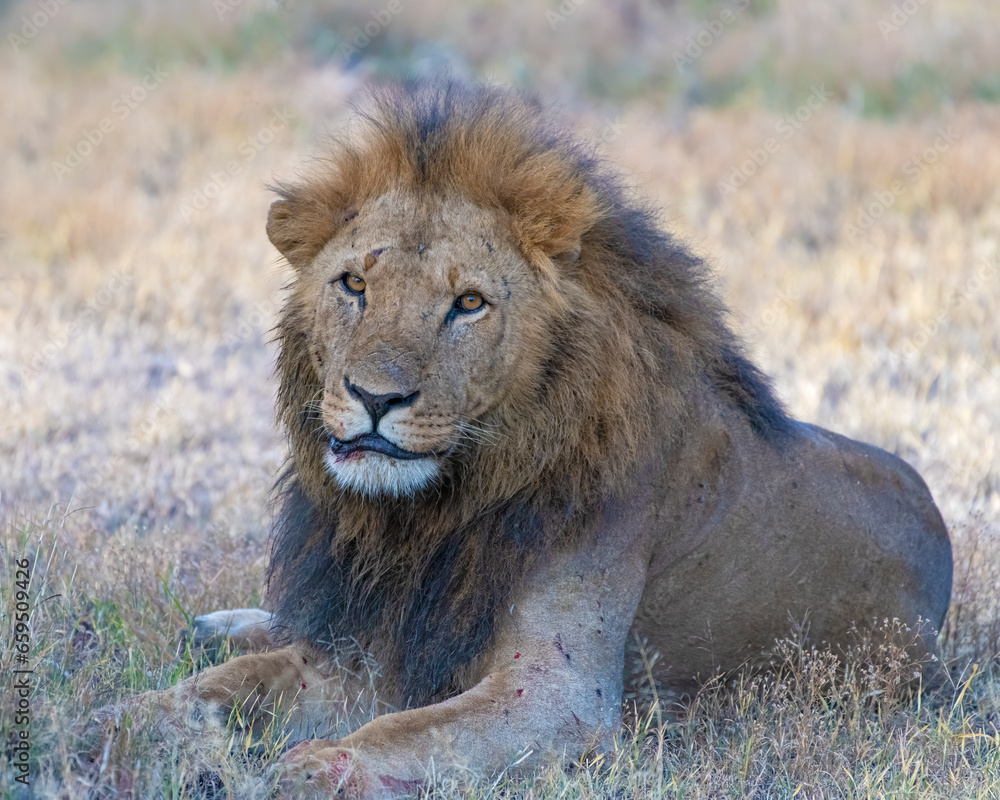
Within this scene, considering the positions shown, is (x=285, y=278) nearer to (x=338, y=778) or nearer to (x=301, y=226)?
(x=301, y=226)

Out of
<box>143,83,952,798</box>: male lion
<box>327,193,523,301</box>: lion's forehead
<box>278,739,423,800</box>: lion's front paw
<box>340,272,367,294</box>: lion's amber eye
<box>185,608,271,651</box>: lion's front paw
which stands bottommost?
<box>185,608,271,651</box>: lion's front paw

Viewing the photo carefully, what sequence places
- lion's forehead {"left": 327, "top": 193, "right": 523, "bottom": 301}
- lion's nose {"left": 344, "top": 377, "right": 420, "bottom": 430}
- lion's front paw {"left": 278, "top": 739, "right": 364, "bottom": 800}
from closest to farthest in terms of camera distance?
lion's front paw {"left": 278, "top": 739, "right": 364, "bottom": 800} < lion's nose {"left": 344, "top": 377, "right": 420, "bottom": 430} < lion's forehead {"left": 327, "top": 193, "right": 523, "bottom": 301}

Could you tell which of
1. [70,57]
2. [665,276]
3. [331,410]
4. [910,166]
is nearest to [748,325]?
[910,166]

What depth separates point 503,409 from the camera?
11.5 ft

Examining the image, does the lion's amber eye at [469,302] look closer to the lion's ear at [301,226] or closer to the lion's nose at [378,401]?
the lion's nose at [378,401]

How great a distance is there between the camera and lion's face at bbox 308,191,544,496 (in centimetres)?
329

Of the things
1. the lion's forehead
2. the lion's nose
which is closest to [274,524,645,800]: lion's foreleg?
the lion's nose

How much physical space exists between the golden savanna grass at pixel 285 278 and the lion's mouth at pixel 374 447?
80 cm

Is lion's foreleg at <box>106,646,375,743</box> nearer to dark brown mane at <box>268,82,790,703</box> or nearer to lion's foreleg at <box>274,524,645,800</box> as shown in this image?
dark brown mane at <box>268,82,790,703</box>

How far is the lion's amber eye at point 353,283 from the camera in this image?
138 inches

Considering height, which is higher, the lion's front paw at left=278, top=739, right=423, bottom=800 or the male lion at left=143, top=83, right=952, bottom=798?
the male lion at left=143, top=83, right=952, bottom=798

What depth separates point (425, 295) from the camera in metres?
3.40

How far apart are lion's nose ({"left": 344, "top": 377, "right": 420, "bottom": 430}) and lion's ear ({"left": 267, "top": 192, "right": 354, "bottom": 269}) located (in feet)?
1.97

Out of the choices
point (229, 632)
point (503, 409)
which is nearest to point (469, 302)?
point (503, 409)
